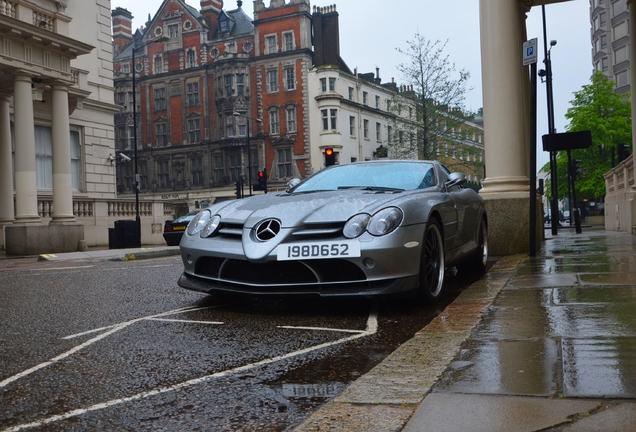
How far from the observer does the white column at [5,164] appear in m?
21.4

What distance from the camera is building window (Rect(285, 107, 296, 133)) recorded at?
196 feet

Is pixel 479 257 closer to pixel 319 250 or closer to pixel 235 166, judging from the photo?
pixel 319 250

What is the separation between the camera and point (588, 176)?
4831 cm

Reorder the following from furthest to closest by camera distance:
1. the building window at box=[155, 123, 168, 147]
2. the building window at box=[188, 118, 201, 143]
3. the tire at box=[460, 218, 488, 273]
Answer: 1. the building window at box=[155, 123, 168, 147]
2. the building window at box=[188, 118, 201, 143]
3. the tire at box=[460, 218, 488, 273]

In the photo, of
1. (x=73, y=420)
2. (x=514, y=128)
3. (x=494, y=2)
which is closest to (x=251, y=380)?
Answer: (x=73, y=420)

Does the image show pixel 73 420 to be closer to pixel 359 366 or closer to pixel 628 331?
pixel 359 366

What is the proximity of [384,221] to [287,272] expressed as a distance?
83cm

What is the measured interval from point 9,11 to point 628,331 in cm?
2162

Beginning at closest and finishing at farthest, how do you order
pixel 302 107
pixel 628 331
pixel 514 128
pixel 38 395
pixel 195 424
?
pixel 195 424 < pixel 38 395 < pixel 628 331 < pixel 514 128 < pixel 302 107

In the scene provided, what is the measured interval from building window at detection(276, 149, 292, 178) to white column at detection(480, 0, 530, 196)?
48545 mm

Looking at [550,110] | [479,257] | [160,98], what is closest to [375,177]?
[479,257]

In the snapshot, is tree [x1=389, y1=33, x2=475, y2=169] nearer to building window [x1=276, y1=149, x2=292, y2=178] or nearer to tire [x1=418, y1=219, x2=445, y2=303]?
building window [x1=276, y1=149, x2=292, y2=178]

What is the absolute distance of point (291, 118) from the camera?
59.8 m

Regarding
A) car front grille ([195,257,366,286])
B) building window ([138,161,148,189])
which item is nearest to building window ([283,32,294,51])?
building window ([138,161,148,189])
